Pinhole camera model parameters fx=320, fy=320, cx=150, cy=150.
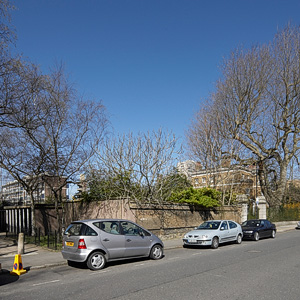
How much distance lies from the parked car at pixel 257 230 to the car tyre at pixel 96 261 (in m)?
12.4

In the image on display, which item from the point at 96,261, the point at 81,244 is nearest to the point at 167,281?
the point at 96,261

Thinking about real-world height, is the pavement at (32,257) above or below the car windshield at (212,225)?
below

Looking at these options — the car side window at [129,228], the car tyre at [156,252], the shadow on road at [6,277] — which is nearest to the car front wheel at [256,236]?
the car tyre at [156,252]

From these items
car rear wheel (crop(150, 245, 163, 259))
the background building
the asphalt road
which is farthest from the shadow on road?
the background building

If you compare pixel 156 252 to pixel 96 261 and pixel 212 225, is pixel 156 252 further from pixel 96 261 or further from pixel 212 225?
pixel 212 225

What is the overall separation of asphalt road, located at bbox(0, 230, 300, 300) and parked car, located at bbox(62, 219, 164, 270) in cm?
37

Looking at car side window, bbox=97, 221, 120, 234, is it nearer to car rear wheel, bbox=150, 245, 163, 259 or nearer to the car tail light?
the car tail light

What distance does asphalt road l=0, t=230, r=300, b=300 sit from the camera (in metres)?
7.04

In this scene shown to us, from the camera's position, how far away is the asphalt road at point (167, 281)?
23.1 ft

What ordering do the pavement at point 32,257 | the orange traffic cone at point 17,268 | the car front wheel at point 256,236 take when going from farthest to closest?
1. the car front wheel at point 256,236
2. the pavement at point 32,257
3. the orange traffic cone at point 17,268

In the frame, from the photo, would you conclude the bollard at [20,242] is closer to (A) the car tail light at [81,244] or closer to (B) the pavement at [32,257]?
(B) the pavement at [32,257]

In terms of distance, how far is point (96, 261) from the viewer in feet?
Answer: 33.5

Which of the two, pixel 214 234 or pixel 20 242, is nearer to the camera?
pixel 20 242

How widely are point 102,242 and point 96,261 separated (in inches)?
23.9
